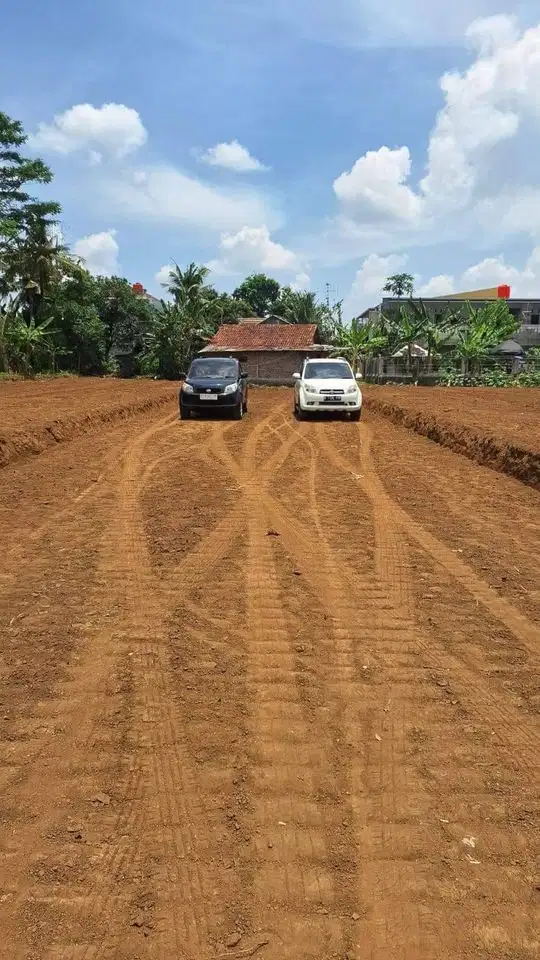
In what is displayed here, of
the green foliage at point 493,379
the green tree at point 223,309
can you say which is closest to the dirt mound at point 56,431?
the green foliage at point 493,379

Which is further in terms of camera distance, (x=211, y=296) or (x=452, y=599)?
(x=211, y=296)

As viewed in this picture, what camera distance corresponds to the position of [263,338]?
152 feet

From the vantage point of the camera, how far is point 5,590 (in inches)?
213

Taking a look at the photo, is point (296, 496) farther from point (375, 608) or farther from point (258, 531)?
point (375, 608)

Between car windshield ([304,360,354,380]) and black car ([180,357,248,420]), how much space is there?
2.03 metres

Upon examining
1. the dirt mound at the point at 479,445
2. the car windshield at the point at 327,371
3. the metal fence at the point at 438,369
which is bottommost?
the dirt mound at the point at 479,445

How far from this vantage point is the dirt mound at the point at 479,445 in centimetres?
1076

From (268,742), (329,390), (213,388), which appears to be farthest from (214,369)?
(268,742)

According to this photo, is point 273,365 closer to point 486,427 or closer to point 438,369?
point 438,369

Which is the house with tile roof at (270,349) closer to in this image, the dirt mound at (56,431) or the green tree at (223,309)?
the green tree at (223,309)

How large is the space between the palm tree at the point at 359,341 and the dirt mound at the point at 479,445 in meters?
22.0

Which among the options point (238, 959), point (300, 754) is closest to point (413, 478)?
point (300, 754)

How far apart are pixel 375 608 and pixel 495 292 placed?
7062cm

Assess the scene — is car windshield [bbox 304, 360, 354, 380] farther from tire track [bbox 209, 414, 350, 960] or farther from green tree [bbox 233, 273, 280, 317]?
green tree [bbox 233, 273, 280, 317]
